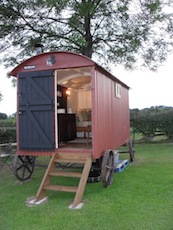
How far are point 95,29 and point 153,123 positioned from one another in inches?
230

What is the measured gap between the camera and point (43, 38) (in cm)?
1070

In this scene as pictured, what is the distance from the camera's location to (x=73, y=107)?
9773 mm

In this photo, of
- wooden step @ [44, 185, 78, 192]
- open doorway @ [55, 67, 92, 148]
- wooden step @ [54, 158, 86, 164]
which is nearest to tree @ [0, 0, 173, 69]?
open doorway @ [55, 67, 92, 148]

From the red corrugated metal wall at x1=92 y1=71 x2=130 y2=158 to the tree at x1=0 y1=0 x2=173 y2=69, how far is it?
356 centimetres

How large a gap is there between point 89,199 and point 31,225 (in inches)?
55.5

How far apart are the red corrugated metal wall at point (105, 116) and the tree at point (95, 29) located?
3.56 meters

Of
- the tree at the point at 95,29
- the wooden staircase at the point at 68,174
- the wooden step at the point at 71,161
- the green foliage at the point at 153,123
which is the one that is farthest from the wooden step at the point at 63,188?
the green foliage at the point at 153,123

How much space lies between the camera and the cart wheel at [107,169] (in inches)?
211

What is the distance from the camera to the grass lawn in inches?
152

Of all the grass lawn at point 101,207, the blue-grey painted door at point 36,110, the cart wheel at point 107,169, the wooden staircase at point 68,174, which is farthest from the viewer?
the blue-grey painted door at point 36,110

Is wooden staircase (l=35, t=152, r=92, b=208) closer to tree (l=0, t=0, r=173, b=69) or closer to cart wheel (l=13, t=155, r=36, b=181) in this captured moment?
cart wheel (l=13, t=155, r=36, b=181)

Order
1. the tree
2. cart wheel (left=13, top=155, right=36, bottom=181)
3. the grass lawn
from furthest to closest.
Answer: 1. the tree
2. cart wheel (left=13, top=155, right=36, bottom=181)
3. the grass lawn

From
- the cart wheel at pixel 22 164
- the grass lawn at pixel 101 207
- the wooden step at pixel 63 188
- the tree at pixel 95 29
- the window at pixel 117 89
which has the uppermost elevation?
the tree at pixel 95 29

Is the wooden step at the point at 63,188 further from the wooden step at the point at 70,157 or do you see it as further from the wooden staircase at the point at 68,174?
the wooden step at the point at 70,157
